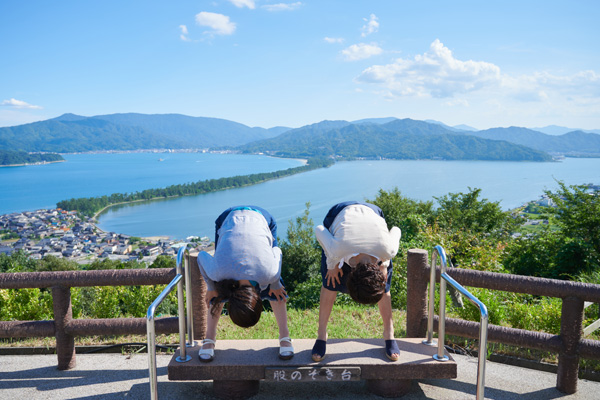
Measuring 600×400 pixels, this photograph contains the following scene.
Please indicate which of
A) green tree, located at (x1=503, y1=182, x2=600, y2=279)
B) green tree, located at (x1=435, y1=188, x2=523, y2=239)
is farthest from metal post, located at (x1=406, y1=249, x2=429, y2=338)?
green tree, located at (x1=435, y1=188, x2=523, y2=239)

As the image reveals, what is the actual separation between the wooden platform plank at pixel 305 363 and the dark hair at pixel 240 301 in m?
0.49

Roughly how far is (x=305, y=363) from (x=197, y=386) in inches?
38.7

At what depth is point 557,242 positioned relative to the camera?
32.7ft

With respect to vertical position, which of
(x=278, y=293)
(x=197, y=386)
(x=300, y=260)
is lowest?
(x=300, y=260)

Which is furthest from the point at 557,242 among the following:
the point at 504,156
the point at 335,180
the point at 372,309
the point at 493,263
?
the point at 504,156

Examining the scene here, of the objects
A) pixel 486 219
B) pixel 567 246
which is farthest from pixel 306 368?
pixel 486 219

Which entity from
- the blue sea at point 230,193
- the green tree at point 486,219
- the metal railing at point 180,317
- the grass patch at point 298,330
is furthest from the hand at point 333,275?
the blue sea at point 230,193

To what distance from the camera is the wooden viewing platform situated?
2750 mm

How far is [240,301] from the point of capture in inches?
95.3

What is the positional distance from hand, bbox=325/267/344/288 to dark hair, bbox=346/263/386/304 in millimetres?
251

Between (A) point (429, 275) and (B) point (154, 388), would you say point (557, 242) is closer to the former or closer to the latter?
(A) point (429, 275)

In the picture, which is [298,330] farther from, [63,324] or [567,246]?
[567,246]

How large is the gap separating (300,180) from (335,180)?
391 inches

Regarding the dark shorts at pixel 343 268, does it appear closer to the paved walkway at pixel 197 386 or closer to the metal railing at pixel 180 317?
the paved walkway at pixel 197 386
